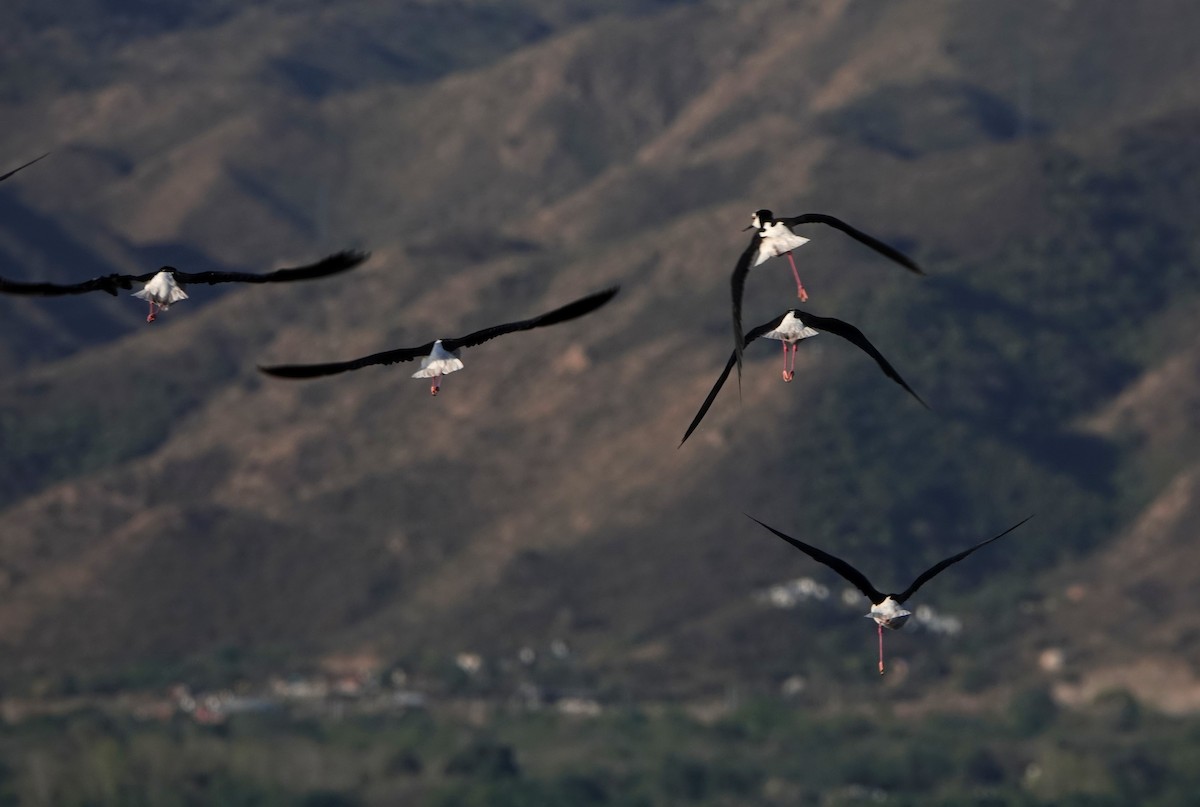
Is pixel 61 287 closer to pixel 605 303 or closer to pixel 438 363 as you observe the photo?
pixel 438 363

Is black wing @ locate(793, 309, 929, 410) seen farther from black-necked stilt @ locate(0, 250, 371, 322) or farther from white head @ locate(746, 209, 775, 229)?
black-necked stilt @ locate(0, 250, 371, 322)

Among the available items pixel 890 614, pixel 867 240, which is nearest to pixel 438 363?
pixel 867 240

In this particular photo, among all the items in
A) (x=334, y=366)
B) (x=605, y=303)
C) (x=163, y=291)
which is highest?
(x=163, y=291)

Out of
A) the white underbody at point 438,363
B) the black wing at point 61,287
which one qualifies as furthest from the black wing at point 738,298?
the black wing at point 61,287

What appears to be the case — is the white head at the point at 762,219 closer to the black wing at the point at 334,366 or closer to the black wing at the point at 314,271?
the black wing at the point at 334,366

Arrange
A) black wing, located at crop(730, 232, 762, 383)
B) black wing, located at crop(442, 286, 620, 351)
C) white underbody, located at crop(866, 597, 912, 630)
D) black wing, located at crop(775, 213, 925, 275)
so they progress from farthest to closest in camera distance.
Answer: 1. white underbody, located at crop(866, 597, 912, 630)
2. black wing, located at crop(442, 286, 620, 351)
3. black wing, located at crop(775, 213, 925, 275)
4. black wing, located at crop(730, 232, 762, 383)

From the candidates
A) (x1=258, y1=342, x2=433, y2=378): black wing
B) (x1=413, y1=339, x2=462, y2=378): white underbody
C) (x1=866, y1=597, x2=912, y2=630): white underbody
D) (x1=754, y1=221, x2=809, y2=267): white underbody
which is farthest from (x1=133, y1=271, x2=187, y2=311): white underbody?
(x1=866, y1=597, x2=912, y2=630): white underbody

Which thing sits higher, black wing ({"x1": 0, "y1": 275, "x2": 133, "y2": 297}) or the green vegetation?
the green vegetation
